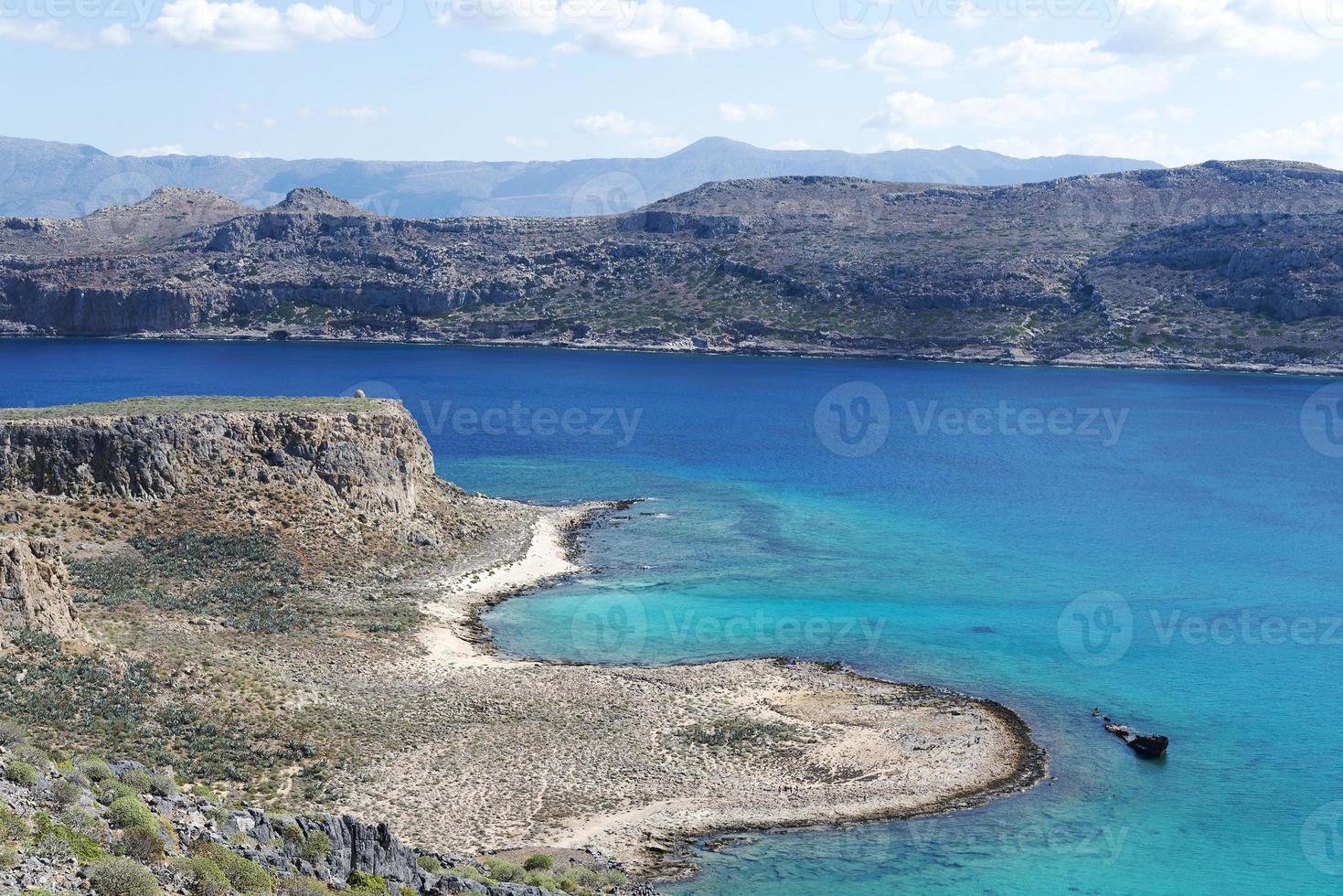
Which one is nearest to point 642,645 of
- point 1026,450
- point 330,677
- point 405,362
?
point 330,677

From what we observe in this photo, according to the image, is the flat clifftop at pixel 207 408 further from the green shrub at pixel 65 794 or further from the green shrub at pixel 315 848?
the green shrub at pixel 315 848

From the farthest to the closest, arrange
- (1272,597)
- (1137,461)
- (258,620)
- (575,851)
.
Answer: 1. (1137,461)
2. (1272,597)
3. (258,620)
4. (575,851)

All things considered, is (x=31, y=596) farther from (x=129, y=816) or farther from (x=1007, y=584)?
(x=1007, y=584)

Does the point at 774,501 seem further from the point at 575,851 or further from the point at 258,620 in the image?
the point at 575,851

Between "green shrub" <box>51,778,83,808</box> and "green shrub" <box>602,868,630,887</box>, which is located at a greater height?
"green shrub" <box>51,778,83,808</box>

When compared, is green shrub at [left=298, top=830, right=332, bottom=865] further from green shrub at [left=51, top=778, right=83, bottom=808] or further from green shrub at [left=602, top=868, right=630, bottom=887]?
green shrub at [left=602, top=868, right=630, bottom=887]

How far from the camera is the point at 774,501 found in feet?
299

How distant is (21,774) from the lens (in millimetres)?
25328

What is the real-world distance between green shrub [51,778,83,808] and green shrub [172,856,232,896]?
3237 mm

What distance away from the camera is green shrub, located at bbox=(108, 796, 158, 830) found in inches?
958

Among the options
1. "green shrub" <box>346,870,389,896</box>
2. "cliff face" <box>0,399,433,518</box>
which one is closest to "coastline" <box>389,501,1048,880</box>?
"cliff face" <box>0,399,433,518</box>

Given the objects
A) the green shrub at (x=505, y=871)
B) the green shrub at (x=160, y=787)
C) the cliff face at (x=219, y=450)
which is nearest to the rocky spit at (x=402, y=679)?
the cliff face at (x=219, y=450)

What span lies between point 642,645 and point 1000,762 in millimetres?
17943

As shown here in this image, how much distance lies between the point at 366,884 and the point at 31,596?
2287 cm
